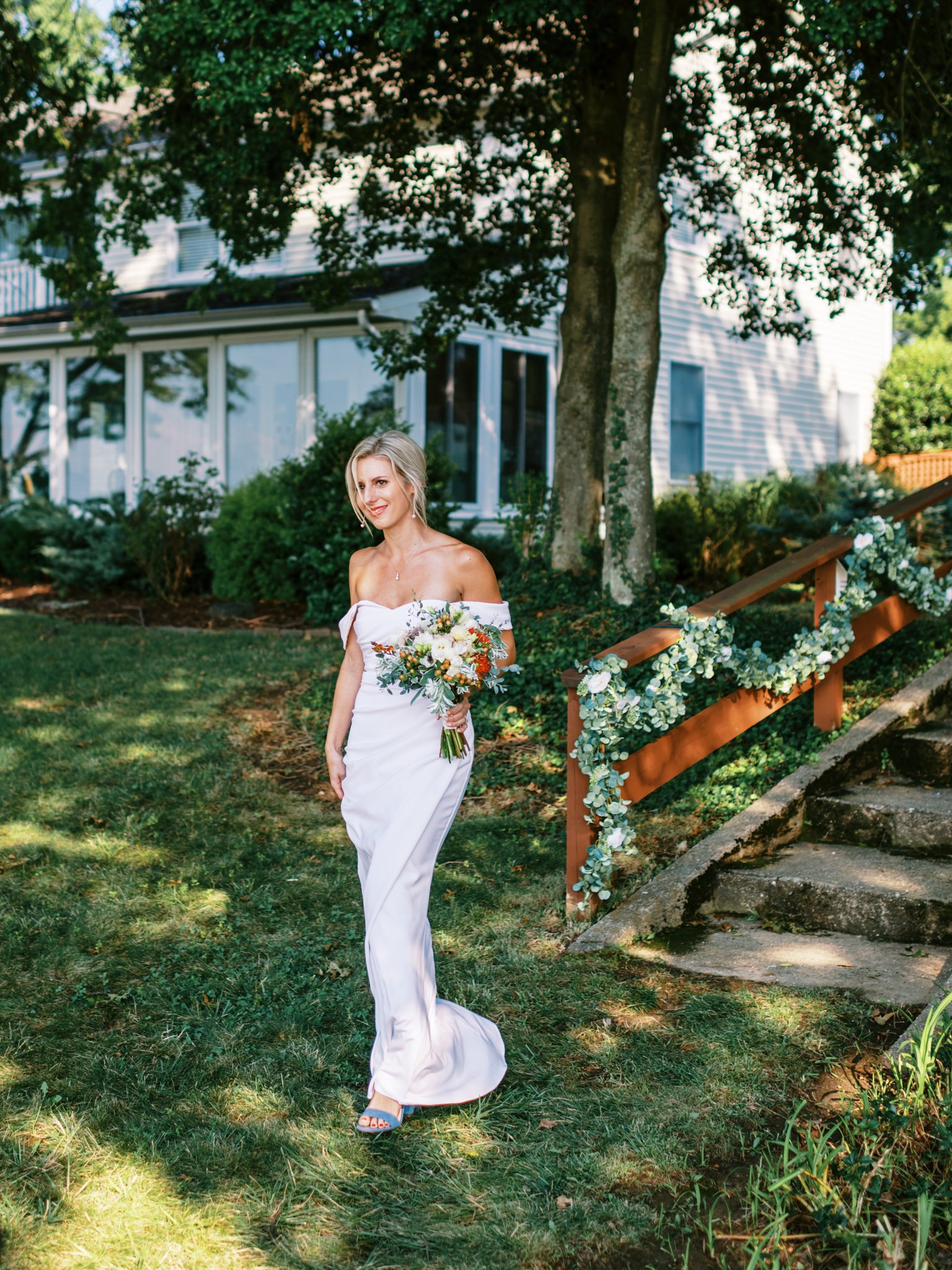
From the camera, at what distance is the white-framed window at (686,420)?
61.6 ft

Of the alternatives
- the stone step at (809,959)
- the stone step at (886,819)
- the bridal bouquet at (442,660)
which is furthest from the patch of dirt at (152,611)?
the bridal bouquet at (442,660)

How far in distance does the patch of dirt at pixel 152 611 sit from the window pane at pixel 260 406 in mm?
2887

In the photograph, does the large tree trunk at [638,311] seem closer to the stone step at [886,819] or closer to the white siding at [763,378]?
the stone step at [886,819]

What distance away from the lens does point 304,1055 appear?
13.0 ft

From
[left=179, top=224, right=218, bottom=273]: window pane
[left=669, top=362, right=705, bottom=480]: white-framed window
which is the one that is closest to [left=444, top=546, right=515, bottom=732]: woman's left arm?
[left=669, top=362, right=705, bottom=480]: white-framed window

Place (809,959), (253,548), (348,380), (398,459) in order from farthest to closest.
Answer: (348,380), (253,548), (809,959), (398,459)

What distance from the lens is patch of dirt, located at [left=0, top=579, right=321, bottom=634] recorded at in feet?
39.2

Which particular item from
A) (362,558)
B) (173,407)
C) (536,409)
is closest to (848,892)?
(362,558)

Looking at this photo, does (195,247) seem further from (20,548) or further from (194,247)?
(20,548)

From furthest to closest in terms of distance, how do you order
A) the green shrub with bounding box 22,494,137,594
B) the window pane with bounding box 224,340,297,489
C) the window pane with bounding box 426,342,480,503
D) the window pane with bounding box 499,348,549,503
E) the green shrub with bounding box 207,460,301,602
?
the window pane with bounding box 499,348,549,503, the window pane with bounding box 224,340,297,489, the window pane with bounding box 426,342,480,503, the green shrub with bounding box 22,494,137,594, the green shrub with bounding box 207,460,301,602

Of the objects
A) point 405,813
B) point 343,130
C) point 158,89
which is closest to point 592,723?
point 405,813

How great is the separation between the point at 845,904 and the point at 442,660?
2.34 metres

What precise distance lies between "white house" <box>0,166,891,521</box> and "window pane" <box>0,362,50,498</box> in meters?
0.03

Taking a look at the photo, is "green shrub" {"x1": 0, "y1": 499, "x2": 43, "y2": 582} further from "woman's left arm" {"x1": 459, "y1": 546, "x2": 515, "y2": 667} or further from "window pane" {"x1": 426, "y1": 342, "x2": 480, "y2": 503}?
"woman's left arm" {"x1": 459, "y1": 546, "x2": 515, "y2": 667}
